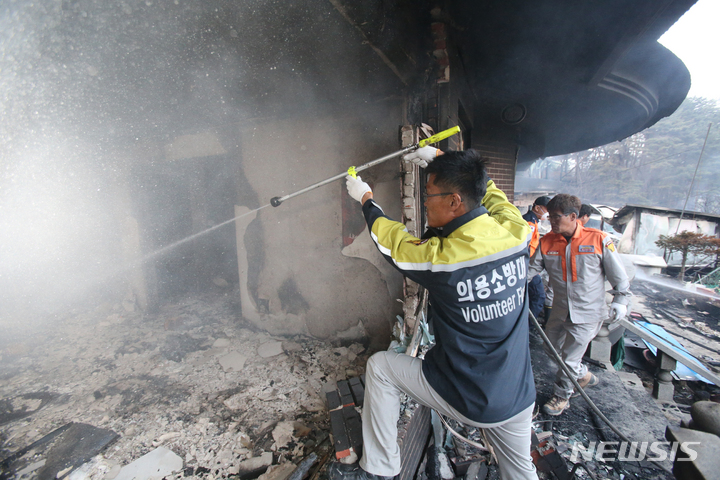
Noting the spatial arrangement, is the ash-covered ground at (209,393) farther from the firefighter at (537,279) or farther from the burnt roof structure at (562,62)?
the burnt roof structure at (562,62)

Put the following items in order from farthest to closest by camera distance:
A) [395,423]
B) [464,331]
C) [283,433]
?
[283,433], [395,423], [464,331]

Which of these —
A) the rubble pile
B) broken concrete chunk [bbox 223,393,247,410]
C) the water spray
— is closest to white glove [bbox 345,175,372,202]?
the water spray

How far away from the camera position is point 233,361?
3.67m

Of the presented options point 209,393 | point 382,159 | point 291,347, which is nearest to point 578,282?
point 382,159

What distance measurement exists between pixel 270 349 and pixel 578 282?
3.78 m

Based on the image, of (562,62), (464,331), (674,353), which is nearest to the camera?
(464,331)

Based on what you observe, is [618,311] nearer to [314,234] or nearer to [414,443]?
[414,443]

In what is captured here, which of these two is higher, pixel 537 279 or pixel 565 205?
pixel 565 205

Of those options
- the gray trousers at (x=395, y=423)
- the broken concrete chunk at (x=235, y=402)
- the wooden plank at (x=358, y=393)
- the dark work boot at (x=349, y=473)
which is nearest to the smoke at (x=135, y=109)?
the broken concrete chunk at (x=235, y=402)

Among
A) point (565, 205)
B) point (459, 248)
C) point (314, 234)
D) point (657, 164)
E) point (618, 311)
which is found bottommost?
point (618, 311)

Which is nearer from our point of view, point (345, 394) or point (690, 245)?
point (345, 394)

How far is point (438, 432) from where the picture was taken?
2.45 meters

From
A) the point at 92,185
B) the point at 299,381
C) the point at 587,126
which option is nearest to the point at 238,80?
the point at 299,381

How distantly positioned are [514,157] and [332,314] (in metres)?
5.85
